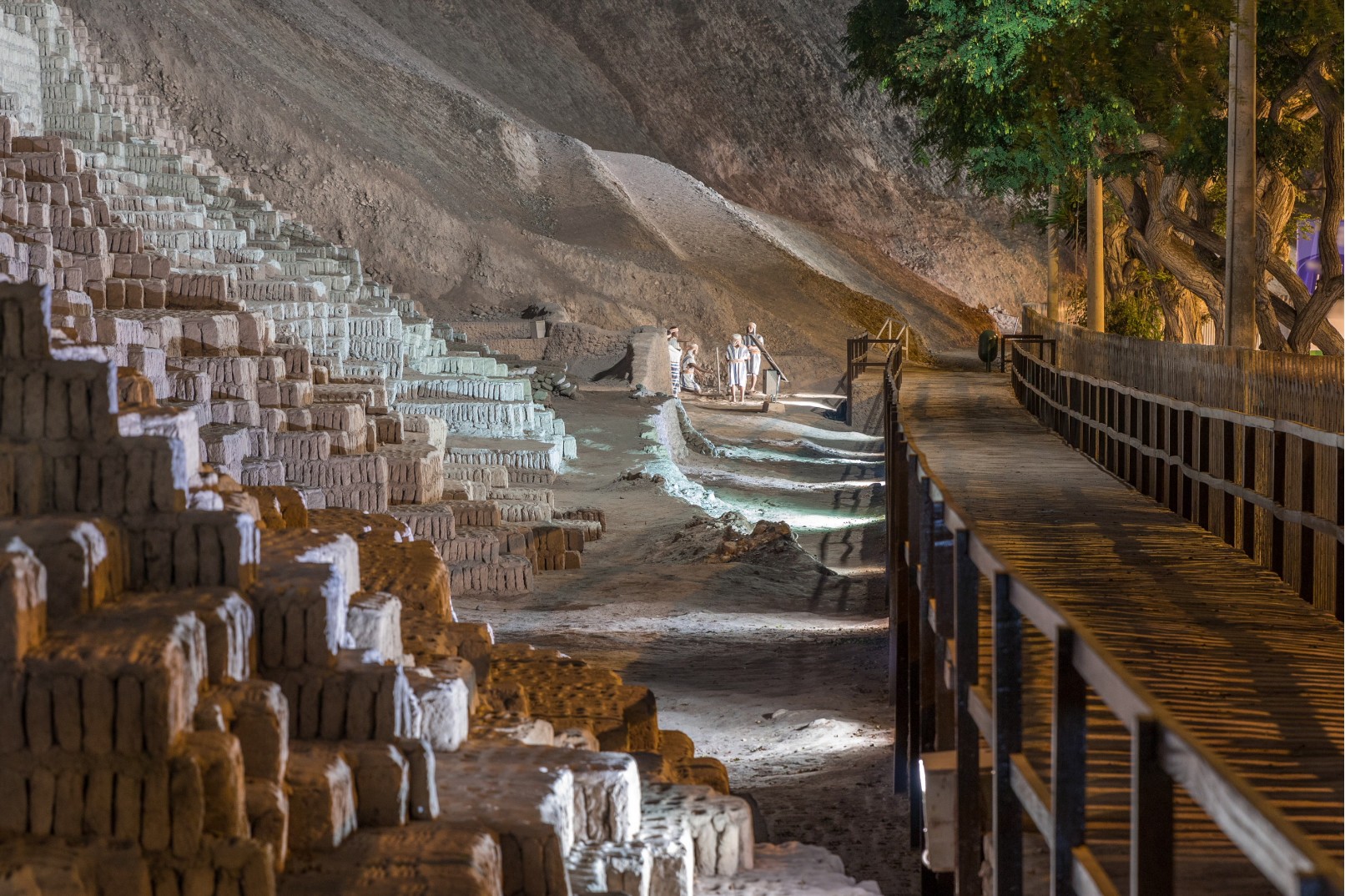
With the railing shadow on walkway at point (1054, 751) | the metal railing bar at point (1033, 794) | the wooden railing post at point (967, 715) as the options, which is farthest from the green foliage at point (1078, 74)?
the metal railing bar at point (1033, 794)

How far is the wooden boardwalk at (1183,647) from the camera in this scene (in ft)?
12.9

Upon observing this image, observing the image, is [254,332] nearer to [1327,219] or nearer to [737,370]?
[1327,219]

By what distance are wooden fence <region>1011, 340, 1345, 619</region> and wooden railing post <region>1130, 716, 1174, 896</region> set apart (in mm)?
4278

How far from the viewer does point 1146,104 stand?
18969 mm

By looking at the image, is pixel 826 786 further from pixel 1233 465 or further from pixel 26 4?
pixel 26 4

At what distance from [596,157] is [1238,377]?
41.3 m

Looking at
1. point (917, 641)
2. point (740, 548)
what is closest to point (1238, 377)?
point (917, 641)

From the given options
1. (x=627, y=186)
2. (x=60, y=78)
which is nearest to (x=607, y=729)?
(x=60, y=78)

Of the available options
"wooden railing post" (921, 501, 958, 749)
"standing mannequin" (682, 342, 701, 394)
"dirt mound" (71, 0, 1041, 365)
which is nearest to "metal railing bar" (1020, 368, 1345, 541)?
"wooden railing post" (921, 501, 958, 749)

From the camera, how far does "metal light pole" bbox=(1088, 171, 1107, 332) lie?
25.6m

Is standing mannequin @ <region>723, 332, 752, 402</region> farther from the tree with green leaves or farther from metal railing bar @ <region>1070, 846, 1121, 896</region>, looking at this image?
metal railing bar @ <region>1070, 846, 1121, 896</region>

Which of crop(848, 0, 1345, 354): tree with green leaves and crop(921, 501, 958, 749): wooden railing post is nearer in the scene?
crop(921, 501, 958, 749): wooden railing post

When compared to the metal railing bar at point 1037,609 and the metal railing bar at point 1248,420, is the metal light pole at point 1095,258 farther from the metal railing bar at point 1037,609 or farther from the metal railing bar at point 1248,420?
the metal railing bar at point 1037,609

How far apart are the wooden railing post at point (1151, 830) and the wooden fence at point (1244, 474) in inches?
168
